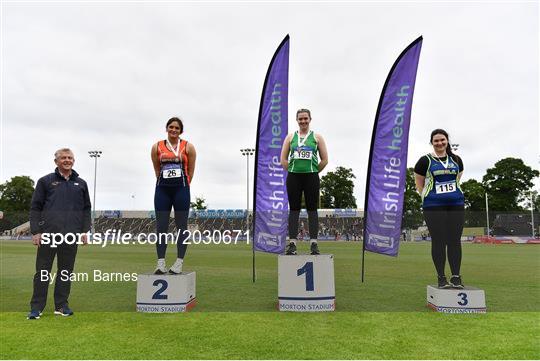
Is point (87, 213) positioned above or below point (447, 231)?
above

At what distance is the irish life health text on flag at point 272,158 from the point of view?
26.2 feet

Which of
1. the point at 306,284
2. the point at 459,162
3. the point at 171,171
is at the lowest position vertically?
the point at 306,284

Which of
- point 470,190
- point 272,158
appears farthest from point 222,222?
point 470,190

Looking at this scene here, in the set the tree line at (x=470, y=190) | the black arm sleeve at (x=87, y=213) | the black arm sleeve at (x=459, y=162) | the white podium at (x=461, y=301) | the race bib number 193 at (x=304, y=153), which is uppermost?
the tree line at (x=470, y=190)

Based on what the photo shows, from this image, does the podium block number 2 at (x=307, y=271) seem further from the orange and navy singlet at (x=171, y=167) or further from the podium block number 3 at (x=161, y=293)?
the orange and navy singlet at (x=171, y=167)

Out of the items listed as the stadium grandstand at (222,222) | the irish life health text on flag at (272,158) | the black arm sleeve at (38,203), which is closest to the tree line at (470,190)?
the stadium grandstand at (222,222)

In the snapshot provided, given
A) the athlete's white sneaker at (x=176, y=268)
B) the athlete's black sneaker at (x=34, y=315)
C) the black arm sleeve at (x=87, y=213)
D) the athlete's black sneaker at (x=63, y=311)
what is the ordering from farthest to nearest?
1. the athlete's white sneaker at (x=176, y=268)
2. the black arm sleeve at (x=87, y=213)
3. the athlete's black sneaker at (x=63, y=311)
4. the athlete's black sneaker at (x=34, y=315)

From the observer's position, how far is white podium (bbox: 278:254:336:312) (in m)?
4.96

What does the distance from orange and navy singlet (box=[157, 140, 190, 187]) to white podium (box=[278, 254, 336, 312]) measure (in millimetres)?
1786

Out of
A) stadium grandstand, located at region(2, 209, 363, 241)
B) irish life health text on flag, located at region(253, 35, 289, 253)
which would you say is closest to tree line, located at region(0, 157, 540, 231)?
stadium grandstand, located at region(2, 209, 363, 241)

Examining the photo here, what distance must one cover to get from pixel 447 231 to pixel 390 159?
2540mm

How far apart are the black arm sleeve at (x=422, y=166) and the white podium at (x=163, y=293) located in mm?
3508

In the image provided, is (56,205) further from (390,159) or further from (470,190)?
(470,190)

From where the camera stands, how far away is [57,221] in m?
4.82
